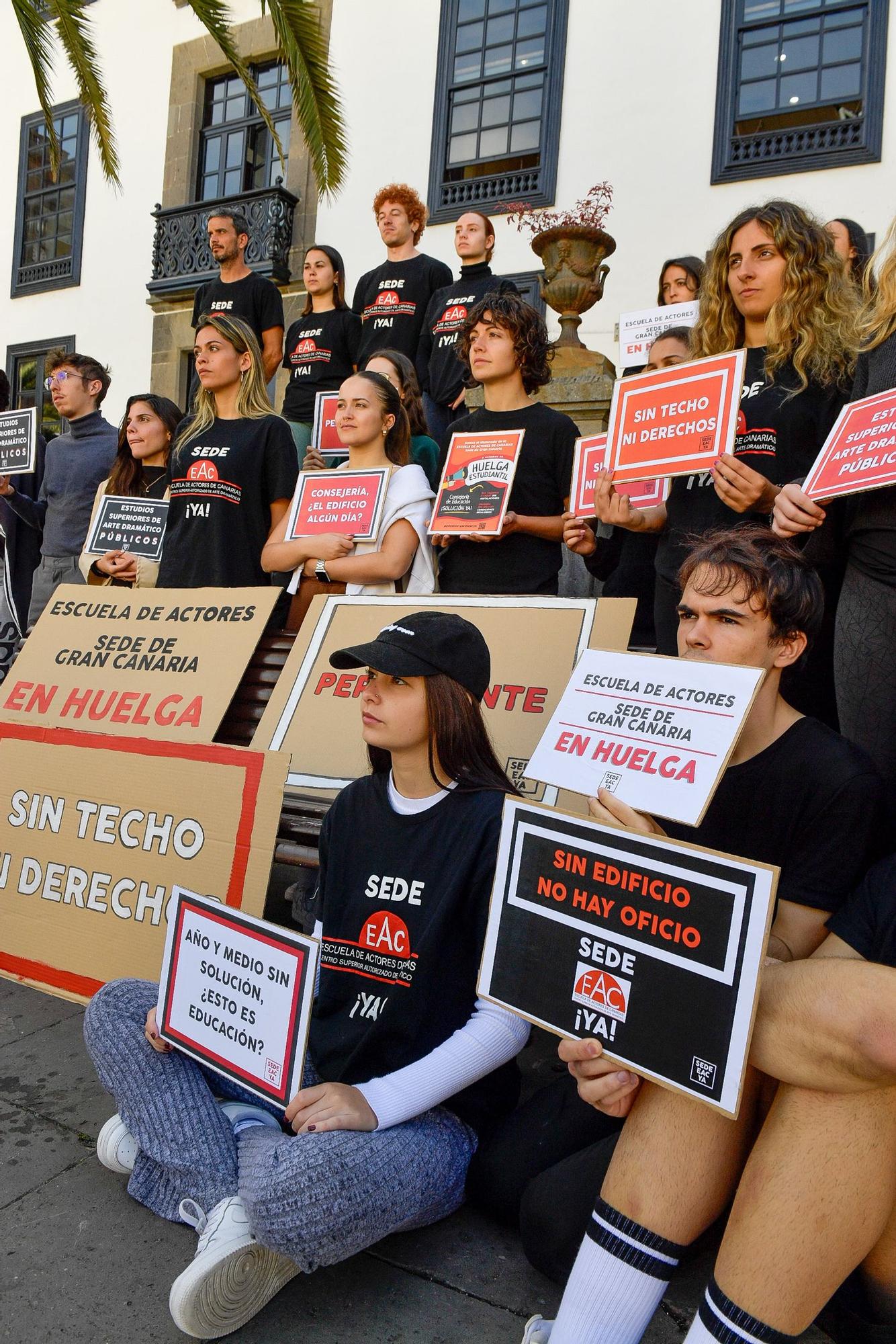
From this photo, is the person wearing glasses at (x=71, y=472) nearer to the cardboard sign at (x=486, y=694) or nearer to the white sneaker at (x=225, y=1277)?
the cardboard sign at (x=486, y=694)

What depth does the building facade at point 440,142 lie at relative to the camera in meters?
8.81

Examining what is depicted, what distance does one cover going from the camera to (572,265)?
6848 millimetres

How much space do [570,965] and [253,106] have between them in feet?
43.9

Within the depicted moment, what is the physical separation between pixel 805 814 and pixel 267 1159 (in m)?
1.14

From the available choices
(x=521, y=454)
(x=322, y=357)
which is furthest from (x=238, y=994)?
(x=322, y=357)

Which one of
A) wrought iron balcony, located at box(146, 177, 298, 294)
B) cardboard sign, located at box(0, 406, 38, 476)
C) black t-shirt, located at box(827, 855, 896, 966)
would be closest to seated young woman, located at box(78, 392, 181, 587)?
cardboard sign, located at box(0, 406, 38, 476)

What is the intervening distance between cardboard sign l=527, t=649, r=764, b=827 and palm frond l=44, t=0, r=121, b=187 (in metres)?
5.09

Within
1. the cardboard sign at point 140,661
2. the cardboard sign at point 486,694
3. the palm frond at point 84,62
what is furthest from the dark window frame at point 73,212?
the cardboard sign at point 486,694

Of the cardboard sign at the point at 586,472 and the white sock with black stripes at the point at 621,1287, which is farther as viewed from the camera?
the cardboard sign at the point at 586,472

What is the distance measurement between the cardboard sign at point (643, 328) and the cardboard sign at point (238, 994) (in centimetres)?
322

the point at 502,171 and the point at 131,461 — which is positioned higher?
the point at 502,171

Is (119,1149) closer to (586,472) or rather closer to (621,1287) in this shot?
(621,1287)

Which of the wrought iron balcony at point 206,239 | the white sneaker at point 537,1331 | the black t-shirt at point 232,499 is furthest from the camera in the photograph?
the wrought iron balcony at point 206,239

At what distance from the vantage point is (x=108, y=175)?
589 cm
